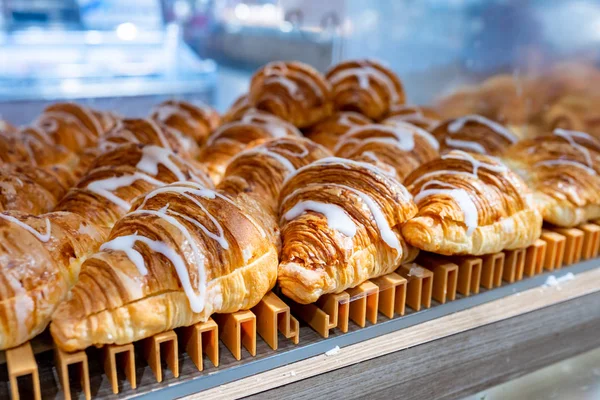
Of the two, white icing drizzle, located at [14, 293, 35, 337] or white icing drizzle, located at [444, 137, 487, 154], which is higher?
white icing drizzle, located at [444, 137, 487, 154]

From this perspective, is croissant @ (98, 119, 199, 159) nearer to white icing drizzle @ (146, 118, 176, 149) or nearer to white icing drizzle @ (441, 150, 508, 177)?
white icing drizzle @ (146, 118, 176, 149)

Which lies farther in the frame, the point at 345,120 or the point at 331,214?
the point at 345,120

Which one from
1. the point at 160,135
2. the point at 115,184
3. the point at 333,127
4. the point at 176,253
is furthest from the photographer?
the point at 333,127

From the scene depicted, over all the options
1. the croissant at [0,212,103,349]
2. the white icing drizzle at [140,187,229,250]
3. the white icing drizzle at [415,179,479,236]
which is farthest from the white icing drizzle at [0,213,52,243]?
the white icing drizzle at [415,179,479,236]

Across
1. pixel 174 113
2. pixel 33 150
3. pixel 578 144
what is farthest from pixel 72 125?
pixel 578 144

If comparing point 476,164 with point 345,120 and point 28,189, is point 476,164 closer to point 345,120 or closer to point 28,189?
point 345,120

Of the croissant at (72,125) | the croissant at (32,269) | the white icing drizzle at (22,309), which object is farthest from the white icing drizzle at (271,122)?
the white icing drizzle at (22,309)
